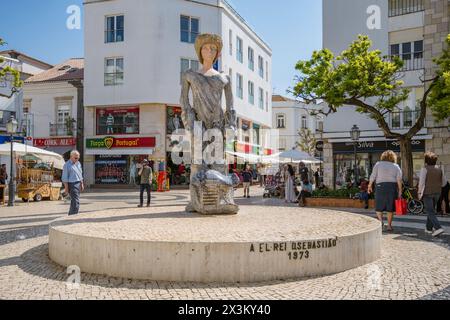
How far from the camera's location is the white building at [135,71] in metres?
32.1

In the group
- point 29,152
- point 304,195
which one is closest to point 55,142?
point 29,152

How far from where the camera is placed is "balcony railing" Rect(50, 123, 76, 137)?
35.4 metres

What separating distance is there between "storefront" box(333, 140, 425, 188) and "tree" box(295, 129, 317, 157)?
32.4m

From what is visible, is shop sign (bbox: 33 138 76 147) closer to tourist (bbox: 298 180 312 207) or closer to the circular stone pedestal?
tourist (bbox: 298 180 312 207)

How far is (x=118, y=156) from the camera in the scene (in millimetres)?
33500

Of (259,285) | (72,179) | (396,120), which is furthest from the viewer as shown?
(396,120)

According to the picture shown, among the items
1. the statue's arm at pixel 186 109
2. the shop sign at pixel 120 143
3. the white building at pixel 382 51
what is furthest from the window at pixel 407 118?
the statue's arm at pixel 186 109

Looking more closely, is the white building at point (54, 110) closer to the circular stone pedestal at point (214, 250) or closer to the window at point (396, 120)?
the window at point (396, 120)

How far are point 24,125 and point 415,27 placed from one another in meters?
28.6

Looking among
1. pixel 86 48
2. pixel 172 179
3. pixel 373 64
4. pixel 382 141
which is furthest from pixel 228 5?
pixel 373 64

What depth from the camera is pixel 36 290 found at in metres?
4.97

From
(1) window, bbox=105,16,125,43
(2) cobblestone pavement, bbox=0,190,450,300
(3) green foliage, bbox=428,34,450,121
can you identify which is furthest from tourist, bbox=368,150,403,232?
(1) window, bbox=105,16,125,43

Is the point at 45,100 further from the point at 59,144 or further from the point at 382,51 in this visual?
the point at 382,51

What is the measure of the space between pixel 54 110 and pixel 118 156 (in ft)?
25.4
